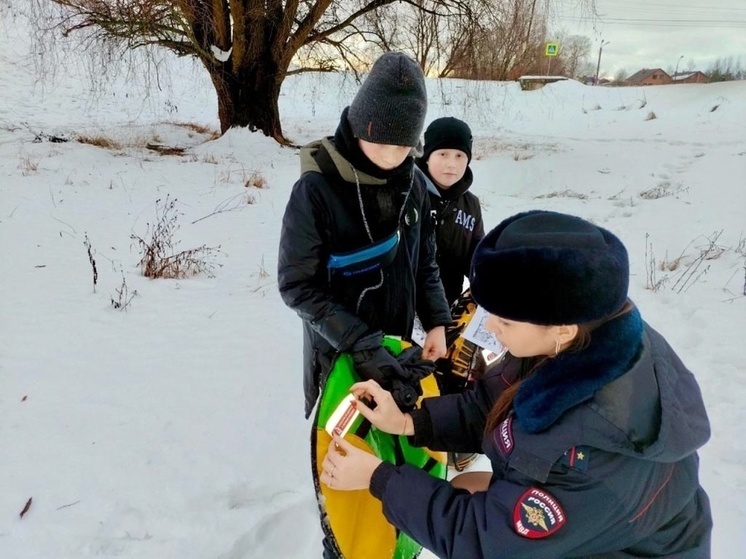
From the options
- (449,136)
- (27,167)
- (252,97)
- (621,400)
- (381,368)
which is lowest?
(381,368)

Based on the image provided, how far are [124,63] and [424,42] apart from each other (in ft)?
16.9

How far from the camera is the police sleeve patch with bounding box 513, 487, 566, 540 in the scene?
99 centimetres

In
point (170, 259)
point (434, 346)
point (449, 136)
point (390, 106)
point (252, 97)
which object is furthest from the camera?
point (252, 97)

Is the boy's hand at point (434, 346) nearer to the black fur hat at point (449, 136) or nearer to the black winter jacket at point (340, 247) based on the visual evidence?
the black winter jacket at point (340, 247)

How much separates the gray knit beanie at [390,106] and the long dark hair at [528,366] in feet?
2.63

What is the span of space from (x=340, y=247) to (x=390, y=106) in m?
0.48

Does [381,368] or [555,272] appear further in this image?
[381,368]

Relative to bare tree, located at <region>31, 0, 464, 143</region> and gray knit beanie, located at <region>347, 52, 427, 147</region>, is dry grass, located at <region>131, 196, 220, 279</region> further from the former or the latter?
bare tree, located at <region>31, 0, 464, 143</region>

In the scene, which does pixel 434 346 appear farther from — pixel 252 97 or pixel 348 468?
pixel 252 97

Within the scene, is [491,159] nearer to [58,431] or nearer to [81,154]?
[81,154]

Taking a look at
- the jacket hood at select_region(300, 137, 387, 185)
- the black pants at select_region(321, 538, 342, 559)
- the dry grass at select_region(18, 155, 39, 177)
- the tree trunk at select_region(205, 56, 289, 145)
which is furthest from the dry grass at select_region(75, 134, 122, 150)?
the black pants at select_region(321, 538, 342, 559)

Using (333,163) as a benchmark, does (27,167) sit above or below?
below

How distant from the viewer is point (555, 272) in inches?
37.9

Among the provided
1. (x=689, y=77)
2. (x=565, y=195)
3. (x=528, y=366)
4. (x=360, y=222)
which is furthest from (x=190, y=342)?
(x=689, y=77)
